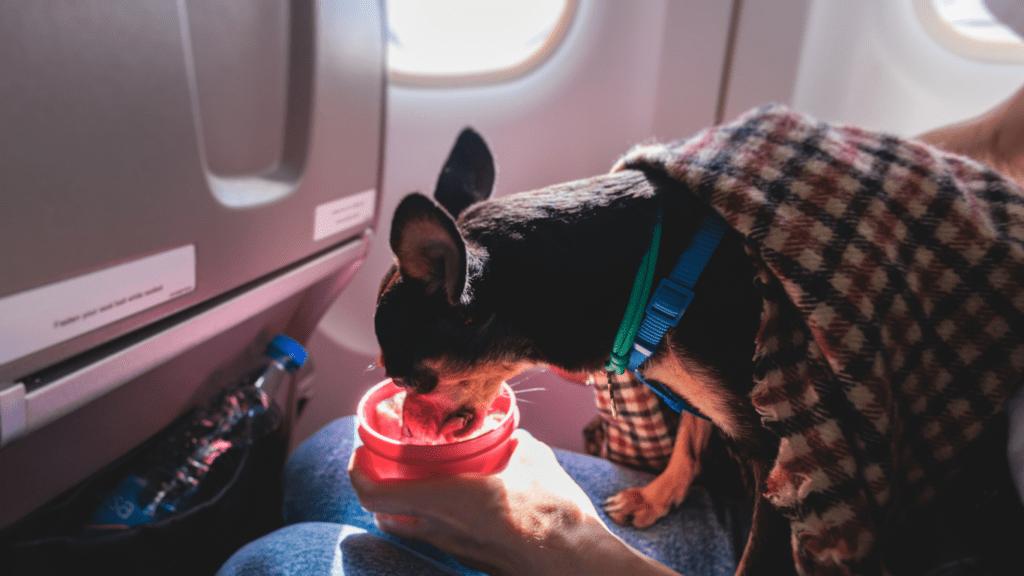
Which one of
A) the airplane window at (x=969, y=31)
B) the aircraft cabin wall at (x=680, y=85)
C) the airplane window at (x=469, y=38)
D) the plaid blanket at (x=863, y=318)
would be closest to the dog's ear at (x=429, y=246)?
the plaid blanket at (x=863, y=318)

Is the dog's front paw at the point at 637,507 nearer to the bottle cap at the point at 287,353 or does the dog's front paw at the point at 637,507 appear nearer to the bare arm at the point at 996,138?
the bottle cap at the point at 287,353

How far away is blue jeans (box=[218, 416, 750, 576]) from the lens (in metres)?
0.67

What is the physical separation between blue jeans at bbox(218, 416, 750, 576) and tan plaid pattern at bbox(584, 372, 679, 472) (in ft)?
0.13

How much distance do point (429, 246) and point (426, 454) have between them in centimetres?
25

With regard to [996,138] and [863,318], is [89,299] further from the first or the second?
[996,138]

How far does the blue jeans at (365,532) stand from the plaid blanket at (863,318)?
0.77 feet

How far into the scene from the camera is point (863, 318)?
0.56 metres

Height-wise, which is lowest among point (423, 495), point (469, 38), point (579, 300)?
point (423, 495)

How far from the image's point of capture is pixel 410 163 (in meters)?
1.35

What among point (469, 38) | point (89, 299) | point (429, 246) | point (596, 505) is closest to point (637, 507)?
point (596, 505)

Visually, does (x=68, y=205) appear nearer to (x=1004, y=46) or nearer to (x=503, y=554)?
(x=503, y=554)

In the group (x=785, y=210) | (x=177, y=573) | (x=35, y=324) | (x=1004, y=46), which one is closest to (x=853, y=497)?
(x=785, y=210)

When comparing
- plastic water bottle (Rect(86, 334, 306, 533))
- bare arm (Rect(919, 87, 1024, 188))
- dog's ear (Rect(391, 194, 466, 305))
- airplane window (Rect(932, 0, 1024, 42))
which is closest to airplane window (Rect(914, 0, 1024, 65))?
airplane window (Rect(932, 0, 1024, 42))

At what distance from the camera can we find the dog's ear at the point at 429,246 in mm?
541
